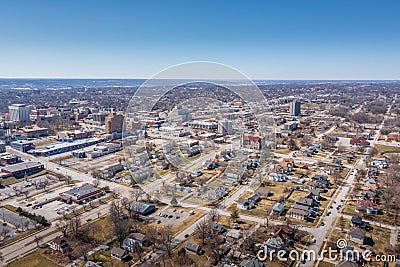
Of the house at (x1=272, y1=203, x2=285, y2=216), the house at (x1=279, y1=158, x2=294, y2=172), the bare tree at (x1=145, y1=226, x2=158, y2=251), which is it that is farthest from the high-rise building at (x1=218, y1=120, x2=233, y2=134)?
A: the bare tree at (x1=145, y1=226, x2=158, y2=251)

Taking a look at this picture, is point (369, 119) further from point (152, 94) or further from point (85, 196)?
point (85, 196)

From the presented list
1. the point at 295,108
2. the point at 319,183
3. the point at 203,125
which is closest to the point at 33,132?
the point at 203,125

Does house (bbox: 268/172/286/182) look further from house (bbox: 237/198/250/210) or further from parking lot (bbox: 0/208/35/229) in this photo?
parking lot (bbox: 0/208/35/229)

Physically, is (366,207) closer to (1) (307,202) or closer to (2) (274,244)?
(1) (307,202)

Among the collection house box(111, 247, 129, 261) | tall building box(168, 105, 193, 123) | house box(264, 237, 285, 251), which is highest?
tall building box(168, 105, 193, 123)

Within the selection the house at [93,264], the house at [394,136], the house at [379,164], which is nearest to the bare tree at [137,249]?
the house at [93,264]

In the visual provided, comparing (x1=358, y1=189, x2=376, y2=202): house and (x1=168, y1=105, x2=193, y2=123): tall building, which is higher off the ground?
(x1=168, y1=105, x2=193, y2=123): tall building

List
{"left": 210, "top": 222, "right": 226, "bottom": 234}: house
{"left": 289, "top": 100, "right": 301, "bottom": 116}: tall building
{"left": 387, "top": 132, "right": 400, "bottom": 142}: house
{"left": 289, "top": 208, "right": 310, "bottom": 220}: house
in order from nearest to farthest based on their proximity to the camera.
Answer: {"left": 210, "top": 222, "right": 226, "bottom": 234}: house < {"left": 289, "top": 208, "right": 310, "bottom": 220}: house < {"left": 387, "top": 132, "right": 400, "bottom": 142}: house < {"left": 289, "top": 100, "right": 301, "bottom": 116}: tall building
